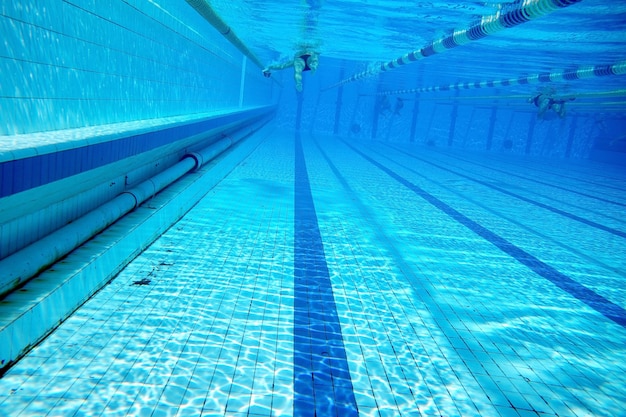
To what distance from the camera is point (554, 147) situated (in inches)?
1161

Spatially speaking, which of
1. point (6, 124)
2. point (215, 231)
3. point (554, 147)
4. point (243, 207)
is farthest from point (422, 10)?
point (554, 147)

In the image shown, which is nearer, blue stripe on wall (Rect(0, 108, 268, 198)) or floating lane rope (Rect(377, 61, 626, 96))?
blue stripe on wall (Rect(0, 108, 268, 198))

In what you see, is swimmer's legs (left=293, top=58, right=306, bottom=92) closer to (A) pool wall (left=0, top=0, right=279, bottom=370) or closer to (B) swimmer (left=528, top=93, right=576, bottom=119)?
(A) pool wall (left=0, top=0, right=279, bottom=370)

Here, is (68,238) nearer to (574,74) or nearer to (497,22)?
(497,22)

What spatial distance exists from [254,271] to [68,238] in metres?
1.43

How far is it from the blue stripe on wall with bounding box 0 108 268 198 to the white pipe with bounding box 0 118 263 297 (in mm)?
418

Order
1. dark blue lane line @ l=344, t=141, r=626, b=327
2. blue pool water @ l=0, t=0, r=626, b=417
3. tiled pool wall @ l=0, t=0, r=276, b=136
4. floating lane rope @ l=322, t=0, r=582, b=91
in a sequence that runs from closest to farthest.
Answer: blue pool water @ l=0, t=0, r=626, b=417 < tiled pool wall @ l=0, t=0, r=276, b=136 < dark blue lane line @ l=344, t=141, r=626, b=327 < floating lane rope @ l=322, t=0, r=582, b=91

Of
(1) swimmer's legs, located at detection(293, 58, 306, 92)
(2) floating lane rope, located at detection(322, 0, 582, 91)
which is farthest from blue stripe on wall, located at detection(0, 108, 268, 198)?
(1) swimmer's legs, located at detection(293, 58, 306, 92)

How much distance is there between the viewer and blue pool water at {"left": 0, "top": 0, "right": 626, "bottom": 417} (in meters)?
2.29

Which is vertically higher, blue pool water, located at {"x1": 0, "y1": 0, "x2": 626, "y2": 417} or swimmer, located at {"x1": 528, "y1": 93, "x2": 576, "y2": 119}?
swimmer, located at {"x1": 528, "y1": 93, "x2": 576, "y2": 119}

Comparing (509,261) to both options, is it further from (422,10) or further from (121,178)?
(422,10)

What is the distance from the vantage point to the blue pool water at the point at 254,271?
2293 mm

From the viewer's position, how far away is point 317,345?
276 centimetres

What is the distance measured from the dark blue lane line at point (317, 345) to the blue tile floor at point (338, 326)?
0.04ft
